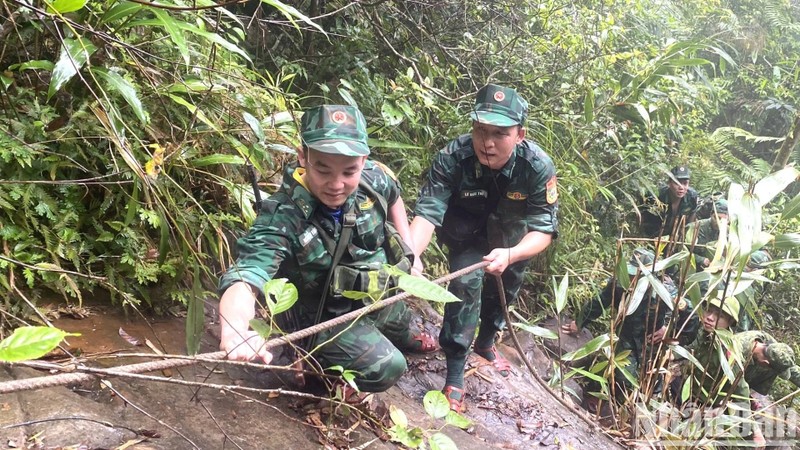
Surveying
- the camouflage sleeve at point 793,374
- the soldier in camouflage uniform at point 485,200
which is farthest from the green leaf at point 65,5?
the camouflage sleeve at point 793,374

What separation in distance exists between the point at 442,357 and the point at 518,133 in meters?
1.80

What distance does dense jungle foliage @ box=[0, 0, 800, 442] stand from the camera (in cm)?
222

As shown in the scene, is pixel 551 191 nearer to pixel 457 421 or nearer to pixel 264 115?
pixel 264 115

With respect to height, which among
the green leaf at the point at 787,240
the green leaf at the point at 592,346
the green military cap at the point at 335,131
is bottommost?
the green leaf at the point at 592,346

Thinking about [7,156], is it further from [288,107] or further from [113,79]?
[288,107]

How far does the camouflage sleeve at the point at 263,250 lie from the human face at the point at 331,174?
7.9 inches

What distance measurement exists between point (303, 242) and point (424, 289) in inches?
40.3

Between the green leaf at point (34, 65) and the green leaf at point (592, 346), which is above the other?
the green leaf at point (34, 65)

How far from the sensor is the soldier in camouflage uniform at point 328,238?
7.29 ft

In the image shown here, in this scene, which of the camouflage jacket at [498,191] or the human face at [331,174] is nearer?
the human face at [331,174]

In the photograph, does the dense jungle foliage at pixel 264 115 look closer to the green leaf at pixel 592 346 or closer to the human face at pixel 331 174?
the human face at pixel 331 174

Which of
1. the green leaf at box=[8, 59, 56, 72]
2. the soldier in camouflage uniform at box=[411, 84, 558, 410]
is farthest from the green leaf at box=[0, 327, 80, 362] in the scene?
the soldier in camouflage uniform at box=[411, 84, 558, 410]

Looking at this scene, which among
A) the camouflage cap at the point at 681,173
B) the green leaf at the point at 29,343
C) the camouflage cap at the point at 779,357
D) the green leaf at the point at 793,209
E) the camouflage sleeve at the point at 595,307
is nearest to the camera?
the green leaf at the point at 29,343

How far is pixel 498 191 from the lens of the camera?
3.52 m
